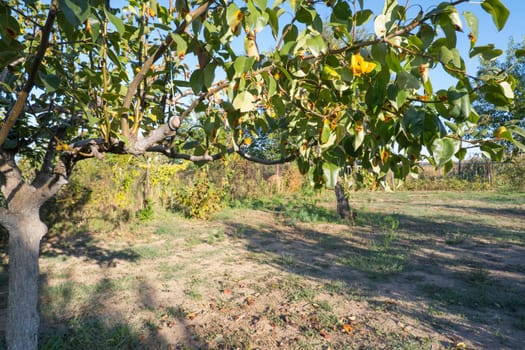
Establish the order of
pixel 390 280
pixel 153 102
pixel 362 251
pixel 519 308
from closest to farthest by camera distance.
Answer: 1. pixel 153 102
2. pixel 519 308
3. pixel 390 280
4. pixel 362 251

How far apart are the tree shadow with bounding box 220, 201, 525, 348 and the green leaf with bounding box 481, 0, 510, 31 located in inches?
117

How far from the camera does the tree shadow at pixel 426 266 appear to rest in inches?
124

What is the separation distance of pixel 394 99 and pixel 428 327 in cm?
307

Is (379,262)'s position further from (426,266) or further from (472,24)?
(472,24)

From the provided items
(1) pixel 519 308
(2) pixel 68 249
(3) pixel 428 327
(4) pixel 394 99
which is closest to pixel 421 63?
(4) pixel 394 99

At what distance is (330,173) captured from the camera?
0.95 m

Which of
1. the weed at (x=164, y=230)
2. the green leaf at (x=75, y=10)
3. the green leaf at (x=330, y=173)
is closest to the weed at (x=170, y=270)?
the weed at (x=164, y=230)

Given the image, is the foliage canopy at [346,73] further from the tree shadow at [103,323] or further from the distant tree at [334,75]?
the tree shadow at [103,323]

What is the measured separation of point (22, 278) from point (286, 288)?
2761 mm

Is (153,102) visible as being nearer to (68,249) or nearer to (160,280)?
(160,280)

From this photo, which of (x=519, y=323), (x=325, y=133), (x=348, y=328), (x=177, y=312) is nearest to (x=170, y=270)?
(x=177, y=312)

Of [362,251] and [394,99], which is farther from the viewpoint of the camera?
[362,251]

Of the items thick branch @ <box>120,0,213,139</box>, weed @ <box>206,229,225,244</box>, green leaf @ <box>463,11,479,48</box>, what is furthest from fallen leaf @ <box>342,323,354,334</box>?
weed @ <box>206,229,225,244</box>

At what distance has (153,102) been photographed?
1.95 metres
